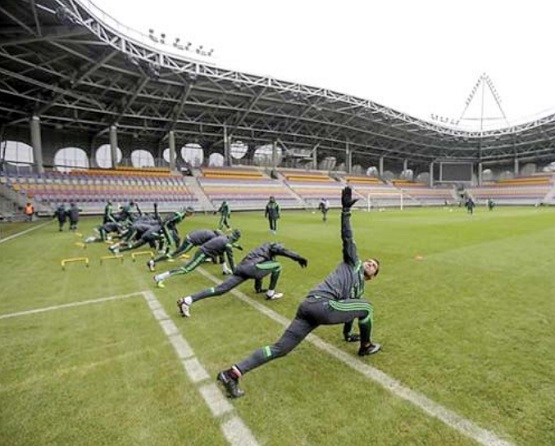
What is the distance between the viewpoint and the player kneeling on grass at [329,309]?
3549 millimetres

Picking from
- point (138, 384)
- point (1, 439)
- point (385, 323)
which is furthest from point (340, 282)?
point (1, 439)

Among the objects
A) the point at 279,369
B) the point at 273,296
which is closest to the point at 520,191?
the point at 273,296

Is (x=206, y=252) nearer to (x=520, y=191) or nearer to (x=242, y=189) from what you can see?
(x=242, y=189)

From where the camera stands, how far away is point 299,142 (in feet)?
201

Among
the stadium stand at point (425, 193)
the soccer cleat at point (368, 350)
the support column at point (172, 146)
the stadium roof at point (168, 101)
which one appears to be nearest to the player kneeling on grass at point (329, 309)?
the soccer cleat at point (368, 350)

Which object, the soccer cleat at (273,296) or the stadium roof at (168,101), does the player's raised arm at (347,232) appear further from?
the stadium roof at (168,101)

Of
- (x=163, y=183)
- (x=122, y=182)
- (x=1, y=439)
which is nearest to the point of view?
(x=1, y=439)

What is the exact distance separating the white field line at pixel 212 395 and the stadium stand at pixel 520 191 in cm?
7339

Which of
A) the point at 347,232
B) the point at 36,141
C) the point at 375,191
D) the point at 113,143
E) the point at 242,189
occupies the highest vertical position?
the point at 113,143

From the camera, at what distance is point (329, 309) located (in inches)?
145

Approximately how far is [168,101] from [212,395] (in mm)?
43303

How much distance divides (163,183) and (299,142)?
91.2ft

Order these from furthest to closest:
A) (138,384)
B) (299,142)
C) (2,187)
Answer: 1. (299,142)
2. (2,187)
3. (138,384)

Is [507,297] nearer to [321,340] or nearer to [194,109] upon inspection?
[321,340]
